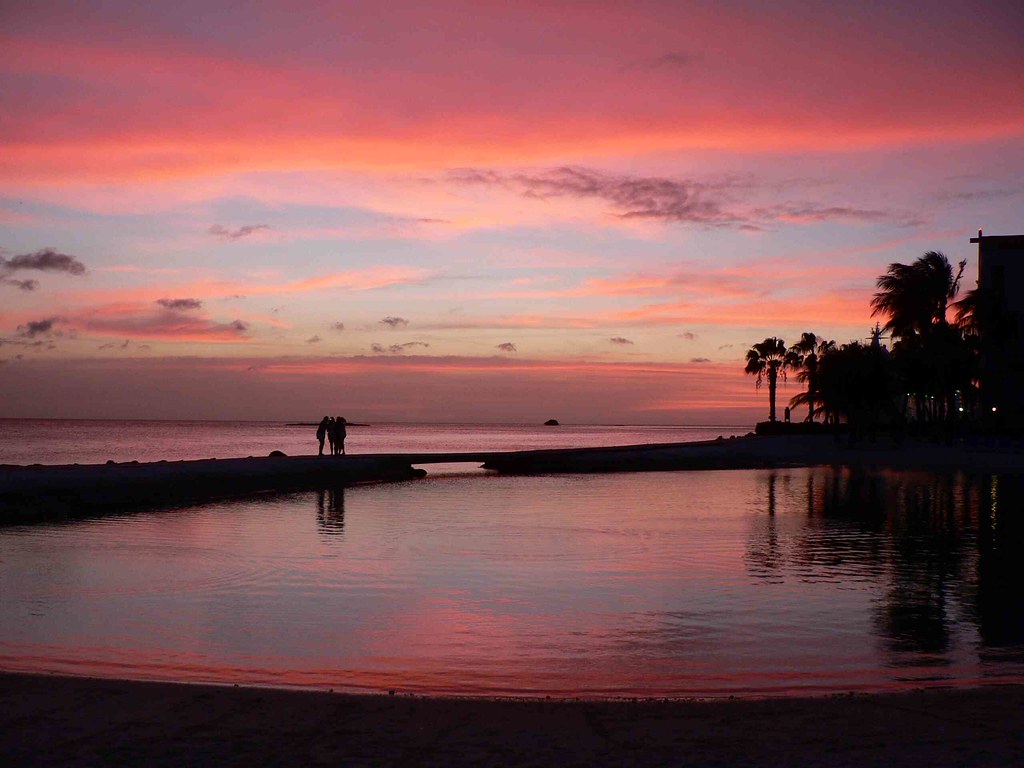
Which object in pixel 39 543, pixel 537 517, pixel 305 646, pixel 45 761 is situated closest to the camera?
pixel 45 761

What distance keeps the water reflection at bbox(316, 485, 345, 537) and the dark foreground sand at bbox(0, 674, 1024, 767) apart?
13.0 m

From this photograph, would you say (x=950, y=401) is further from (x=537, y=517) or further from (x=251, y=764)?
(x=251, y=764)

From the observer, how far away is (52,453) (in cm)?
7981

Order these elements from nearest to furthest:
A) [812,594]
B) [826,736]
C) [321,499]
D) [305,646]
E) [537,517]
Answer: [826,736]
[305,646]
[812,594]
[537,517]
[321,499]

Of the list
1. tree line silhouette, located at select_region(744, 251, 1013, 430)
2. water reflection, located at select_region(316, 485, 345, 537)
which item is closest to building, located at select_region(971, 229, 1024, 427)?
tree line silhouette, located at select_region(744, 251, 1013, 430)

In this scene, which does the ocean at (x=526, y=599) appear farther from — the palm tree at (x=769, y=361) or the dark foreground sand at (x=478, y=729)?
the palm tree at (x=769, y=361)

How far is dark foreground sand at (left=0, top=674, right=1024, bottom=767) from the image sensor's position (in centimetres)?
589

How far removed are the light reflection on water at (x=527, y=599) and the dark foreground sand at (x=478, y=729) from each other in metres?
1.13

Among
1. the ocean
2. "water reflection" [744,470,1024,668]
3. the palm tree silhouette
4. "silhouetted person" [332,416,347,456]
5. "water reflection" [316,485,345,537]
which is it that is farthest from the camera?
the palm tree silhouette

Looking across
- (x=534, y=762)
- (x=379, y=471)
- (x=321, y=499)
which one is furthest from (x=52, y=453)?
(x=534, y=762)

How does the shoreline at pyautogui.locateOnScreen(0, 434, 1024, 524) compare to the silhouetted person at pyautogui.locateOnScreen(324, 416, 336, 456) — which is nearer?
the shoreline at pyautogui.locateOnScreen(0, 434, 1024, 524)

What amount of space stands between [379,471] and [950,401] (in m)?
40.3

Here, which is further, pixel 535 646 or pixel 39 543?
pixel 39 543

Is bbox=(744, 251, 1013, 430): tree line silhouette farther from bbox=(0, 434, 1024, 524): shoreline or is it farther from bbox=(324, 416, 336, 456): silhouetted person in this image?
bbox=(324, 416, 336, 456): silhouetted person
